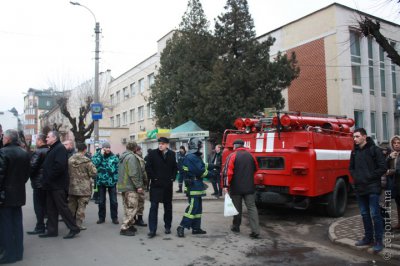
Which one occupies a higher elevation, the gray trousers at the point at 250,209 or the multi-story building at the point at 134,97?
the multi-story building at the point at 134,97

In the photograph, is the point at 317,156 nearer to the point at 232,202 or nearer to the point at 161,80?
the point at 232,202

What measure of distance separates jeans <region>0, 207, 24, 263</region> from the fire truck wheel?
6580 mm

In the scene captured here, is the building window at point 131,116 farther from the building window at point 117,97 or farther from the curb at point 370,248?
the curb at point 370,248

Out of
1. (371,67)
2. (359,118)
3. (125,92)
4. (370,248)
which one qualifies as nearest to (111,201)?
(370,248)

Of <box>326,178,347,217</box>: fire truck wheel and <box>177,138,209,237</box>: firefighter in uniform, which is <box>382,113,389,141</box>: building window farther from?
<box>177,138,209,237</box>: firefighter in uniform

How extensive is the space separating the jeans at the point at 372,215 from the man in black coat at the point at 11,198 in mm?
5334

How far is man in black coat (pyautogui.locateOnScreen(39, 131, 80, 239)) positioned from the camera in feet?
22.4

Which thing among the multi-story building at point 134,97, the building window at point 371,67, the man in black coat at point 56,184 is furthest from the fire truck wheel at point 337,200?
the multi-story building at point 134,97

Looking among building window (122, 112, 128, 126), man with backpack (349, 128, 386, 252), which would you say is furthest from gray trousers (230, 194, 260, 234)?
building window (122, 112, 128, 126)

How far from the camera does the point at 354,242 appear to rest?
6262 millimetres

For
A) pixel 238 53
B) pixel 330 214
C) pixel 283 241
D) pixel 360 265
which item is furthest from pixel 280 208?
pixel 238 53

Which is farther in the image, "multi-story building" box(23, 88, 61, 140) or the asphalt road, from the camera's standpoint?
"multi-story building" box(23, 88, 61, 140)

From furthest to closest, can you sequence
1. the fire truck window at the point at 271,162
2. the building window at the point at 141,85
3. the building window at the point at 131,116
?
the building window at the point at 131,116, the building window at the point at 141,85, the fire truck window at the point at 271,162

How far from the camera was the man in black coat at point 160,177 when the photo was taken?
A: 6.98 m
